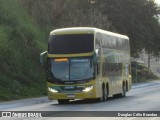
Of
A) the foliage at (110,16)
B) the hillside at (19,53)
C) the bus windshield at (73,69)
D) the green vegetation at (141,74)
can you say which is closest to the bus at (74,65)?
the bus windshield at (73,69)

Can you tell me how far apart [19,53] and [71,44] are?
15371mm

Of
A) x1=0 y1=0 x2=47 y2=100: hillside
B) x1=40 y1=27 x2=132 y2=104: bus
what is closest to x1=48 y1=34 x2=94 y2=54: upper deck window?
x1=40 y1=27 x2=132 y2=104: bus

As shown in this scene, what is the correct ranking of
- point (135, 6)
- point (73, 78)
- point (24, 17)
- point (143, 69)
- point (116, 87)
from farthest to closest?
point (143, 69) < point (135, 6) < point (24, 17) < point (116, 87) < point (73, 78)

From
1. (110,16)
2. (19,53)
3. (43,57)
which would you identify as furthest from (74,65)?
(110,16)

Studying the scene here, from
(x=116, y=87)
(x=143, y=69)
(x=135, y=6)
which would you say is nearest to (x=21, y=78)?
(x=116, y=87)

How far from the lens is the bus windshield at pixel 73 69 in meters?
29.1

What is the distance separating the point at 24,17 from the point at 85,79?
23446 mm

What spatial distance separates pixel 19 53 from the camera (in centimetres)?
4406

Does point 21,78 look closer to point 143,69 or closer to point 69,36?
point 69,36

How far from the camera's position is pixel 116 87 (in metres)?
34.5

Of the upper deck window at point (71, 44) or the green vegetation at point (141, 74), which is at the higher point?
the upper deck window at point (71, 44)

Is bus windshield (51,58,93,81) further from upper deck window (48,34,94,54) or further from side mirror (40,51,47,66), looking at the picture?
side mirror (40,51,47,66)

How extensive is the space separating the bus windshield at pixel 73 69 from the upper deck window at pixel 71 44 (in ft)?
1.61

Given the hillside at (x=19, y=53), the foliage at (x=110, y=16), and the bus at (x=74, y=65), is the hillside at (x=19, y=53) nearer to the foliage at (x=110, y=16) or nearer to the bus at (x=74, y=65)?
the foliage at (x=110, y=16)
